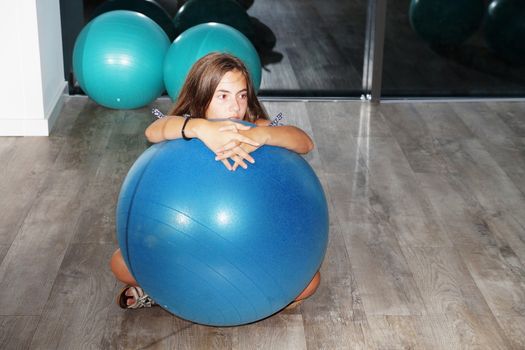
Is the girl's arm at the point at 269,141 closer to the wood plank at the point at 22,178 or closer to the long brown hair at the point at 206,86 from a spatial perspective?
the long brown hair at the point at 206,86

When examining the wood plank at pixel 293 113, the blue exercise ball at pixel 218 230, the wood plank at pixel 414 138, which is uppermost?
the blue exercise ball at pixel 218 230

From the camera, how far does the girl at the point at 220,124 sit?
2297 mm

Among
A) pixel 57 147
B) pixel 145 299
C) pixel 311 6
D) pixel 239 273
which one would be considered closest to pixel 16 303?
pixel 145 299

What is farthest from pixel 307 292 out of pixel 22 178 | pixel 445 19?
pixel 445 19

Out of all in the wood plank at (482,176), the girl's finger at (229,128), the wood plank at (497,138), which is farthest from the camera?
the wood plank at (497,138)

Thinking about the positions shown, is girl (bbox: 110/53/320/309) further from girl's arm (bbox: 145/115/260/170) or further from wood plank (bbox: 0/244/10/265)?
wood plank (bbox: 0/244/10/265)

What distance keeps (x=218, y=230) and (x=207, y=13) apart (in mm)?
2785

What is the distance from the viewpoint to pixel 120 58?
433cm

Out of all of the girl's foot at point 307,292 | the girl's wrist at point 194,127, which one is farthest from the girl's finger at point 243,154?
the girl's foot at point 307,292

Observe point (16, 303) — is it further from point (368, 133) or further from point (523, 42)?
point (523, 42)

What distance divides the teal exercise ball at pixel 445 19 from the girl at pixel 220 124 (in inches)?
99.3

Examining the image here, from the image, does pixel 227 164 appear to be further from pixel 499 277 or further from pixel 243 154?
pixel 499 277

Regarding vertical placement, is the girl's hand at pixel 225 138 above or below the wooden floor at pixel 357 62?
above

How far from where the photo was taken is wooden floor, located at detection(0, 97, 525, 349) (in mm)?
2578
